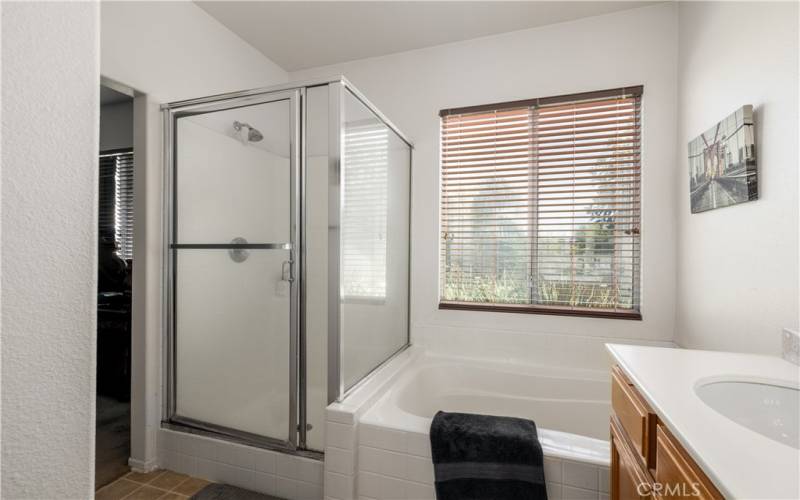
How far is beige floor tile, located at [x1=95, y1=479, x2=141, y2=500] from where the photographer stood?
5.93 ft

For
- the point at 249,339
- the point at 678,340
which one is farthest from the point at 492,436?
the point at 678,340

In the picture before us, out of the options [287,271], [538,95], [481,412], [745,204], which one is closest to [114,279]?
[287,271]

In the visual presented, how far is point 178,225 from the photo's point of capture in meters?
2.09

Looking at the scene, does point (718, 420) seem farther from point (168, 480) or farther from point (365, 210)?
point (168, 480)

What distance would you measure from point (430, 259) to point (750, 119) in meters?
1.78

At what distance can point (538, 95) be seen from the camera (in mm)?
2500

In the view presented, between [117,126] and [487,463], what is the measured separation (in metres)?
3.73

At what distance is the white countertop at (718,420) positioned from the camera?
58 cm

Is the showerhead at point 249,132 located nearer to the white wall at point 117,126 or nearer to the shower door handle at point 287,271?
the shower door handle at point 287,271

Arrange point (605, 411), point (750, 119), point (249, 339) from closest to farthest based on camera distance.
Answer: point (750, 119), point (249, 339), point (605, 411)

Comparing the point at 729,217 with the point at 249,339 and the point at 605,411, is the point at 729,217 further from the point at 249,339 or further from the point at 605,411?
the point at 249,339

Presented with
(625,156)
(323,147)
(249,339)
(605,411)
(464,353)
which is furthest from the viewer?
(464,353)

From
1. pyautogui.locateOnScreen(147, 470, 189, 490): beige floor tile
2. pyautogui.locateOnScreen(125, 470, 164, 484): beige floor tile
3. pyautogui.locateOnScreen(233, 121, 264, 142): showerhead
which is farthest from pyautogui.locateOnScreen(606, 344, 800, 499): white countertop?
pyautogui.locateOnScreen(125, 470, 164, 484): beige floor tile

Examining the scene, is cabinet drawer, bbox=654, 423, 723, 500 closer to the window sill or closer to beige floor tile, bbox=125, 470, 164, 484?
the window sill
